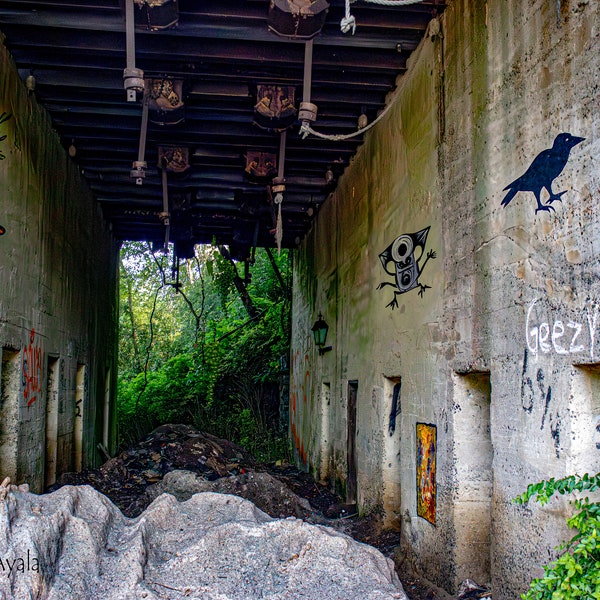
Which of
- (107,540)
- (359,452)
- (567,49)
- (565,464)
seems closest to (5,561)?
(107,540)

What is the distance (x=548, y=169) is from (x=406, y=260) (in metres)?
2.85

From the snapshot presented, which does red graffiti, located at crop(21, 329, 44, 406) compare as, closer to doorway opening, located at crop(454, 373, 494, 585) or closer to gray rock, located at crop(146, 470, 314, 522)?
gray rock, located at crop(146, 470, 314, 522)

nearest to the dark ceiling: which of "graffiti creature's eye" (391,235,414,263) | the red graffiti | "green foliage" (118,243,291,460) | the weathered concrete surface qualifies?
"graffiti creature's eye" (391,235,414,263)

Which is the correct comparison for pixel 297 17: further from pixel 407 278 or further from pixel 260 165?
pixel 260 165

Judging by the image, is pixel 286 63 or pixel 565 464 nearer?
pixel 565 464

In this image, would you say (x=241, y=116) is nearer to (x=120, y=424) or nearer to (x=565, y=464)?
(x=565, y=464)

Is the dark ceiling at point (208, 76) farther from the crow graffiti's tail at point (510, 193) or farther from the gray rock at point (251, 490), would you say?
the gray rock at point (251, 490)

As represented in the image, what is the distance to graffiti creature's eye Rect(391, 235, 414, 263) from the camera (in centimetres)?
711

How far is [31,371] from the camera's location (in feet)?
25.1

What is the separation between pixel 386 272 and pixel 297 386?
7774mm

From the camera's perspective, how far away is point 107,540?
4.21m

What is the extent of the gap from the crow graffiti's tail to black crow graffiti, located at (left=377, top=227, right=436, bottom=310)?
1.45 metres

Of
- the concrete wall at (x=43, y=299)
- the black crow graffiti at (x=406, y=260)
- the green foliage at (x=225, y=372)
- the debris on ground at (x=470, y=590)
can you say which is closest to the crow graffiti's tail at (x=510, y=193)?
the black crow graffiti at (x=406, y=260)

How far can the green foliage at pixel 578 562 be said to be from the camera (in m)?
3.38
